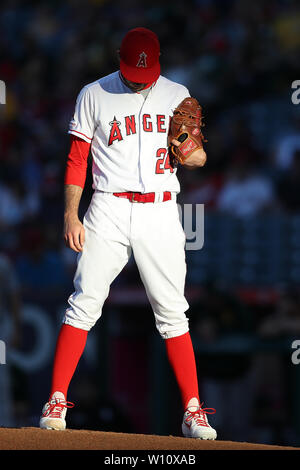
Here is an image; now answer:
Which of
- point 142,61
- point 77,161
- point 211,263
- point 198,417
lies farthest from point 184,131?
point 211,263

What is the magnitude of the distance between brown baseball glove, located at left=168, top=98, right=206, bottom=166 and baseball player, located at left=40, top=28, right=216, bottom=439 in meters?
0.03

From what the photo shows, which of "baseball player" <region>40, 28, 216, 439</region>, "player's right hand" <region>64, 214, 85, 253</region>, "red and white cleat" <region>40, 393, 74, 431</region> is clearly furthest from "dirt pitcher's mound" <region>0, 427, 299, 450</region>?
"player's right hand" <region>64, 214, 85, 253</region>

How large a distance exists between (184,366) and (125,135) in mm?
1161

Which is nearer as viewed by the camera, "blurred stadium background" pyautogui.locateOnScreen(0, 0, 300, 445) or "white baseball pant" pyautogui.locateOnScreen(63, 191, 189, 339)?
"white baseball pant" pyautogui.locateOnScreen(63, 191, 189, 339)

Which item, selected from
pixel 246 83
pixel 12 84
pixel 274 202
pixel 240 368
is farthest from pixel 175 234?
pixel 12 84

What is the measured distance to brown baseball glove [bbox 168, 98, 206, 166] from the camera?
14.4 ft

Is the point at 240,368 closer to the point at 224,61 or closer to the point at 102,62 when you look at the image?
the point at 224,61

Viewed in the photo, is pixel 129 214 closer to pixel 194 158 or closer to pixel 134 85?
pixel 194 158

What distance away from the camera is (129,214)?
4406 millimetres

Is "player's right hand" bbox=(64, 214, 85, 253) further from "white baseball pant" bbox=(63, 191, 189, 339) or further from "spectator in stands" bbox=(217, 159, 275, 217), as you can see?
"spectator in stands" bbox=(217, 159, 275, 217)

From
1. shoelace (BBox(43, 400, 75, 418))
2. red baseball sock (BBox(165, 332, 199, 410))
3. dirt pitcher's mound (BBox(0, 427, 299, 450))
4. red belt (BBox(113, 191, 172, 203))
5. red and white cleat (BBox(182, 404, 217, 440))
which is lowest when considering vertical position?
dirt pitcher's mound (BBox(0, 427, 299, 450))

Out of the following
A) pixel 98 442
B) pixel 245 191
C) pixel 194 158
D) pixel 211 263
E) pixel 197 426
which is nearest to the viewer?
pixel 98 442

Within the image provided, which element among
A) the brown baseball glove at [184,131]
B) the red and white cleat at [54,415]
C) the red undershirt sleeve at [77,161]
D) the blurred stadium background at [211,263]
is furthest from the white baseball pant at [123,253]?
the blurred stadium background at [211,263]

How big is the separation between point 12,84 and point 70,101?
1573 millimetres
